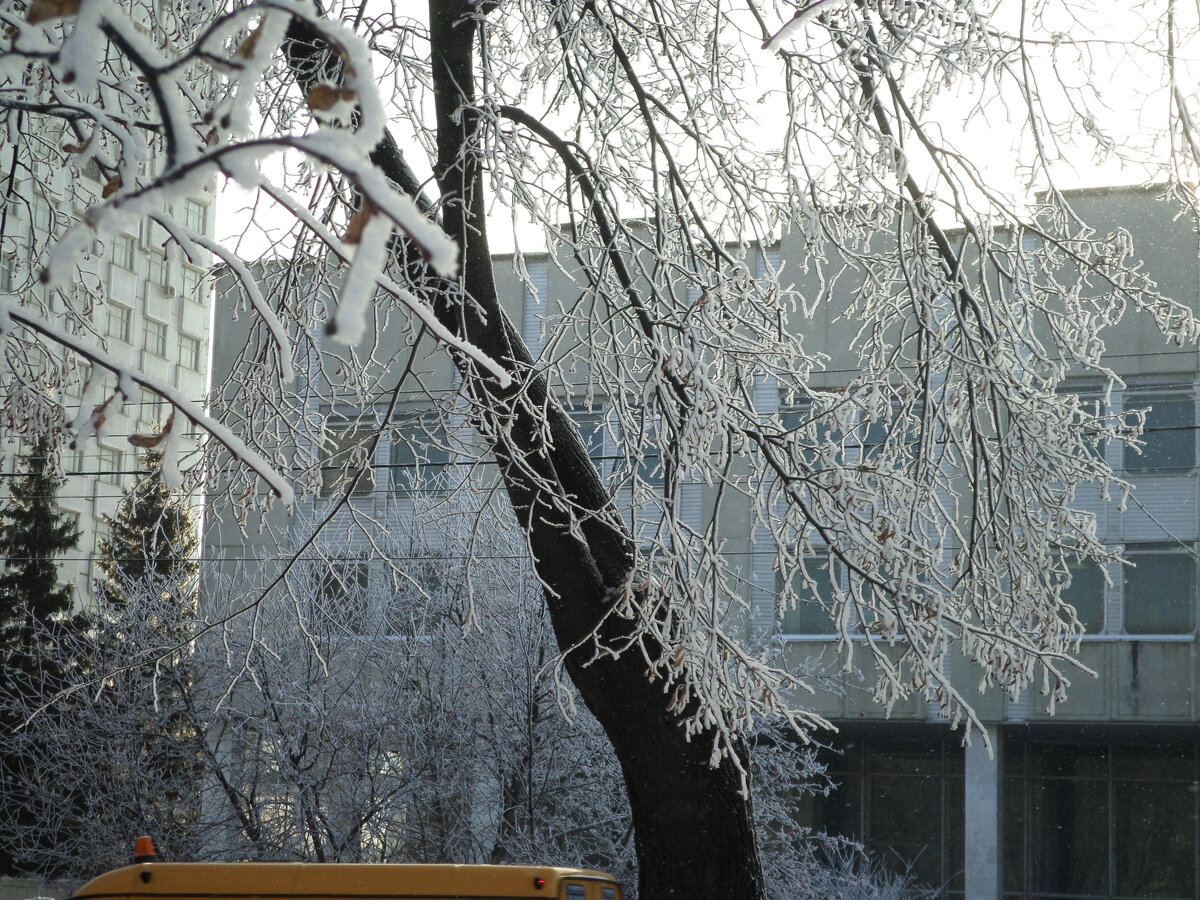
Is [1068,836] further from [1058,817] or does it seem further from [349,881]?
[349,881]

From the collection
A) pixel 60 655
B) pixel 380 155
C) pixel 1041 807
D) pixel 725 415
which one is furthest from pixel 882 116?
pixel 1041 807

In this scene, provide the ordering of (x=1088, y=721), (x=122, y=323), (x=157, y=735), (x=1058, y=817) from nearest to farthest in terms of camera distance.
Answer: (x=157, y=735) < (x=1088, y=721) < (x=1058, y=817) < (x=122, y=323)

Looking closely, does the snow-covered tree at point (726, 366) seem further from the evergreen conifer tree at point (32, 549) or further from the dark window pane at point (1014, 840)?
the evergreen conifer tree at point (32, 549)

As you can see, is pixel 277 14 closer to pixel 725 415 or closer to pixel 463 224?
pixel 725 415

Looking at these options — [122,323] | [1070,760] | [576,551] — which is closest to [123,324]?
[122,323]

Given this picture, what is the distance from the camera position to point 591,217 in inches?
239

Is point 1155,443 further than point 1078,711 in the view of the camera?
Yes

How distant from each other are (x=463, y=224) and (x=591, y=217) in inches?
27.8

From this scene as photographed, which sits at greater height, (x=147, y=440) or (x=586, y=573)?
(x=147, y=440)

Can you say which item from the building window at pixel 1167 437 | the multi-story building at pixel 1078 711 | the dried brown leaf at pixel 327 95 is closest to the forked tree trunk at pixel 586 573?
the dried brown leaf at pixel 327 95

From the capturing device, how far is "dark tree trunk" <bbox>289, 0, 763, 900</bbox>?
538 cm

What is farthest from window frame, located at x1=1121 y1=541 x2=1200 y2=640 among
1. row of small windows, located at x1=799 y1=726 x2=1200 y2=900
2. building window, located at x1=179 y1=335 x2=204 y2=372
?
building window, located at x1=179 y1=335 x2=204 y2=372

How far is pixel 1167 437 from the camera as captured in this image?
21.5m

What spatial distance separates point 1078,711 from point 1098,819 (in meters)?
2.93
